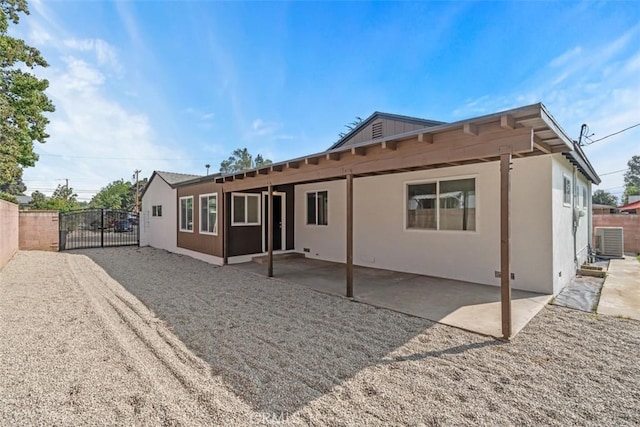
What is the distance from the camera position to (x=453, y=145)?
3953 millimetres

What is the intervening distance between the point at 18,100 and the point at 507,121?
58.6ft

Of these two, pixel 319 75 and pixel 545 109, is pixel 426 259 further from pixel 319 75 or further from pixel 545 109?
pixel 319 75

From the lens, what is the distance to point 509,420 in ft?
7.06

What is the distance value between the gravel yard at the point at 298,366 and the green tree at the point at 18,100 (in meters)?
9.72

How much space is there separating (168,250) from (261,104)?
8.26 m

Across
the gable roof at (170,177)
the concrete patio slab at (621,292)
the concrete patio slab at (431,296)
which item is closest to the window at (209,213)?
the concrete patio slab at (431,296)

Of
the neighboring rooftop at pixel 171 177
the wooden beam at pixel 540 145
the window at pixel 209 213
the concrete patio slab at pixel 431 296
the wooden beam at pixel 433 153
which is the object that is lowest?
the concrete patio slab at pixel 431 296

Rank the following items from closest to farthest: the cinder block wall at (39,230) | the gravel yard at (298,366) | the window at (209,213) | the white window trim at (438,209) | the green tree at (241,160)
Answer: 1. the gravel yard at (298,366)
2. the white window trim at (438,209)
3. the window at (209,213)
4. the cinder block wall at (39,230)
5. the green tree at (241,160)

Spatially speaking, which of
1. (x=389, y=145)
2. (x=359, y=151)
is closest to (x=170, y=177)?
(x=359, y=151)

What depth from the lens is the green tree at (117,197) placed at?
120ft

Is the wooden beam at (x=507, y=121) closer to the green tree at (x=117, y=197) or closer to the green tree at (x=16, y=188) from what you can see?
the green tree at (x=117, y=197)

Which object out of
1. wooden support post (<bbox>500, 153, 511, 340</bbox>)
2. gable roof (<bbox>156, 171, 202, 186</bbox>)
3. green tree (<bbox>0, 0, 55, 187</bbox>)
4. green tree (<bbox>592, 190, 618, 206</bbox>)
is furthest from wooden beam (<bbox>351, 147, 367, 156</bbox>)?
green tree (<bbox>592, 190, 618, 206</bbox>)

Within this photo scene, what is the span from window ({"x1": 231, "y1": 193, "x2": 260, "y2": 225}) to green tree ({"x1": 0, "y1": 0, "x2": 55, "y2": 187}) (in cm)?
918

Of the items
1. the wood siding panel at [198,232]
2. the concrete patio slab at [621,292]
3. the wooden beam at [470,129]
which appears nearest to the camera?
the wooden beam at [470,129]
